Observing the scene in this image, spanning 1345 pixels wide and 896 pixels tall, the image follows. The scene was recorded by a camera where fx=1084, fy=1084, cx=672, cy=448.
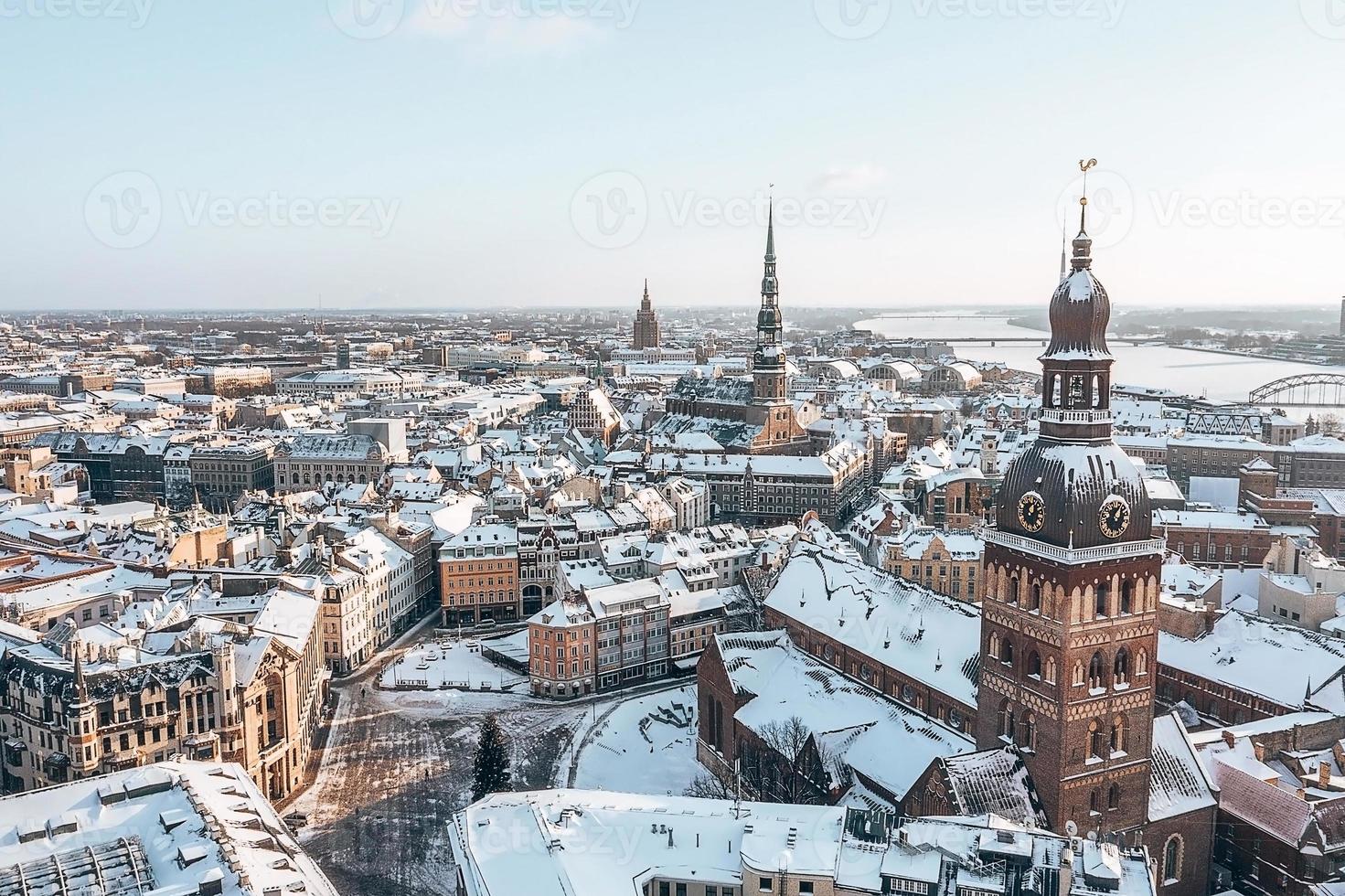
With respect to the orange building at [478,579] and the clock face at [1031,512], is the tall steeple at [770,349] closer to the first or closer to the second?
the orange building at [478,579]

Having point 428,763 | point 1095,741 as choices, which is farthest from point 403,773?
point 1095,741

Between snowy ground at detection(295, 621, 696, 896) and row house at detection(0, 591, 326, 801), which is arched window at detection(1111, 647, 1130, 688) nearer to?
snowy ground at detection(295, 621, 696, 896)

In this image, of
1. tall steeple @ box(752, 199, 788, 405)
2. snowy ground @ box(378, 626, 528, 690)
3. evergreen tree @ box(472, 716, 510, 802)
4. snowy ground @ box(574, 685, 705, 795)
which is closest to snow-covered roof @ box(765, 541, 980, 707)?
snowy ground @ box(574, 685, 705, 795)

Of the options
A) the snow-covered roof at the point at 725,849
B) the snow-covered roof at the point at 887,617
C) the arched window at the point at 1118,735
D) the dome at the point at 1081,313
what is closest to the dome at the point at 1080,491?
the dome at the point at 1081,313

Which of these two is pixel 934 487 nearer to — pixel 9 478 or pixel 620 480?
pixel 620 480

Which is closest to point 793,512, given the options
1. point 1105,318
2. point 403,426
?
point 403,426

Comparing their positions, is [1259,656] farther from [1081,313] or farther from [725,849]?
[725,849]
